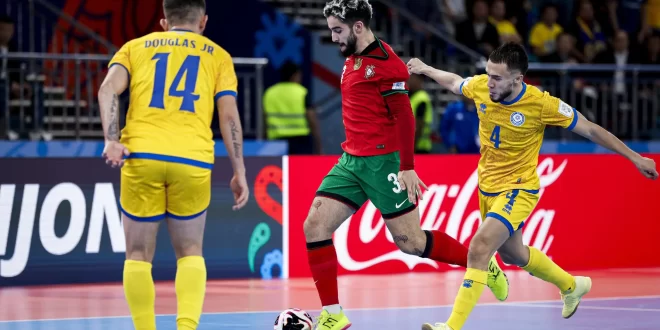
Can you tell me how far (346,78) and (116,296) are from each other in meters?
4.08

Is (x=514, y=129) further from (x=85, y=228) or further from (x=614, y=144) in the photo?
(x=85, y=228)

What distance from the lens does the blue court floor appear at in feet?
29.7

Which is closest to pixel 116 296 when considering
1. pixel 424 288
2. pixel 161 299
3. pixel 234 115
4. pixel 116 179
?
pixel 161 299

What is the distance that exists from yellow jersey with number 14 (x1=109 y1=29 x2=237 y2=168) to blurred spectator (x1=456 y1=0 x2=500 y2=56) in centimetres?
1150

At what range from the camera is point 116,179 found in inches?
500

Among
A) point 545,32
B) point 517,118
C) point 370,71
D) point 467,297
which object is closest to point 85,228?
point 370,71

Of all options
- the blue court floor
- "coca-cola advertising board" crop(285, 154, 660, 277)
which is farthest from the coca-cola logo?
the blue court floor

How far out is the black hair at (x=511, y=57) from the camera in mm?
8234

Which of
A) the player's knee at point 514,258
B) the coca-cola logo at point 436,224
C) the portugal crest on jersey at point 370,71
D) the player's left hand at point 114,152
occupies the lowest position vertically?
the coca-cola logo at point 436,224

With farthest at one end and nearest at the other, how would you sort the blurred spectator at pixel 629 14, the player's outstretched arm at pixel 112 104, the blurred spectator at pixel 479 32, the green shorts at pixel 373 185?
the blurred spectator at pixel 629 14 < the blurred spectator at pixel 479 32 < the green shorts at pixel 373 185 < the player's outstretched arm at pixel 112 104

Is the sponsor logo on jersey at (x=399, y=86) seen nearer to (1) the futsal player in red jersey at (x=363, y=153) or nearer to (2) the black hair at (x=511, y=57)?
(1) the futsal player in red jersey at (x=363, y=153)

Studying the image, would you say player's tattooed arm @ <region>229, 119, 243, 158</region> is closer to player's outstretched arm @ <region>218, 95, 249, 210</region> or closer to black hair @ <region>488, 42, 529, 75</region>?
player's outstretched arm @ <region>218, 95, 249, 210</region>

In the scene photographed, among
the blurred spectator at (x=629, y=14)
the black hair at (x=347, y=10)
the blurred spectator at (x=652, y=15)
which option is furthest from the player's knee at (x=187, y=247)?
the blurred spectator at (x=629, y=14)

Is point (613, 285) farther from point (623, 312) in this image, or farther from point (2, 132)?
point (2, 132)
